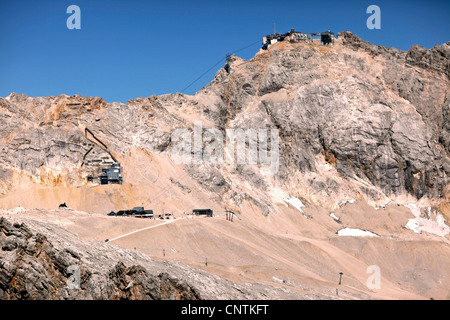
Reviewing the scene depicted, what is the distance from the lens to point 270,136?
126562 mm

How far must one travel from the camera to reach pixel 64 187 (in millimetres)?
96812

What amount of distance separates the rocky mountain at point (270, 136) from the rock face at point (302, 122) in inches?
9.5

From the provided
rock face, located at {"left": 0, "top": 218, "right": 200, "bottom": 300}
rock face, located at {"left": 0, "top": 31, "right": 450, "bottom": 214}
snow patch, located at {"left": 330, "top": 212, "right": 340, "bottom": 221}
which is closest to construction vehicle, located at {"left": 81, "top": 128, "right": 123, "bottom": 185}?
rock face, located at {"left": 0, "top": 31, "right": 450, "bottom": 214}

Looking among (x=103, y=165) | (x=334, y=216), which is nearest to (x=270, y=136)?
(x=334, y=216)

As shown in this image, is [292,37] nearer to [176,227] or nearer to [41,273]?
[176,227]

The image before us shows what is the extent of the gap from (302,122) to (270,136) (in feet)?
24.9

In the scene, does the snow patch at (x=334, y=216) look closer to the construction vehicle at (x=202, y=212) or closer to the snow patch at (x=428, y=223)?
the snow patch at (x=428, y=223)

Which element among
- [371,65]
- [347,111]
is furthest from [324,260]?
[371,65]

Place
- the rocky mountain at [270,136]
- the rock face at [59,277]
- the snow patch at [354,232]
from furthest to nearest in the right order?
the snow patch at [354,232]
the rocky mountain at [270,136]
the rock face at [59,277]

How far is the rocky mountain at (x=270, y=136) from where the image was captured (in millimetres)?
100312

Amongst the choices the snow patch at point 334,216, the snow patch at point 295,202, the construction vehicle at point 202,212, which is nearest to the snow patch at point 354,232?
the snow patch at point 334,216

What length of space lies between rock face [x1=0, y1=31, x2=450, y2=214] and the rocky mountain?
241mm

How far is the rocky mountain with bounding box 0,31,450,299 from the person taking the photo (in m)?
100

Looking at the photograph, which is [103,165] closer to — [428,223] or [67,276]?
[67,276]
